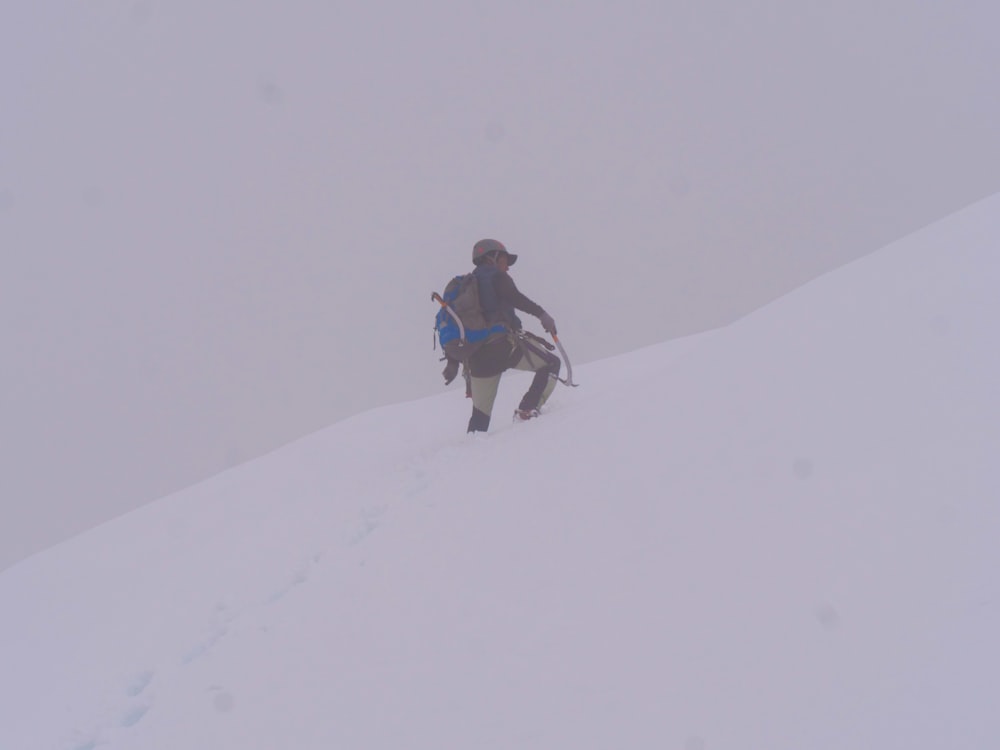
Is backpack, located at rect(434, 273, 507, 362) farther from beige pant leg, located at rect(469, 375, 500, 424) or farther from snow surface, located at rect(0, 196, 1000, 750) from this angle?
snow surface, located at rect(0, 196, 1000, 750)

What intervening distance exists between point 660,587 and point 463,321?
13.7 ft

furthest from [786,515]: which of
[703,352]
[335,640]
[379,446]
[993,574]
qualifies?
[379,446]

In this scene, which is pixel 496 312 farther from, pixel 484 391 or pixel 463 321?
pixel 484 391

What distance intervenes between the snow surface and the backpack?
52.2 inches

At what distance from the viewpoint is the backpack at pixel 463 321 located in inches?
270

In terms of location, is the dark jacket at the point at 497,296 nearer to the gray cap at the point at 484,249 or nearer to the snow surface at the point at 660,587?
the gray cap at the point at 484,249

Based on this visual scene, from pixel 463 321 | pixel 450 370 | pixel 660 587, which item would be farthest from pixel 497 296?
pixel 660 587

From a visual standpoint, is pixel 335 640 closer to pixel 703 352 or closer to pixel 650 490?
pixel 650 490

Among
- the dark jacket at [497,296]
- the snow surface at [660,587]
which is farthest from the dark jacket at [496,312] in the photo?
the snow surface at [660,587]

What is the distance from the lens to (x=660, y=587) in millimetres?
2996

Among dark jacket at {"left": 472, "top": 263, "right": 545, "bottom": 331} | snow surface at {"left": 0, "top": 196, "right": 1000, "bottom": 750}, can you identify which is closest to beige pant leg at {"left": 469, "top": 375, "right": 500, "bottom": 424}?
dark jacket at {"left": 472, "top": 263, "right": 545, "bottom": 331}

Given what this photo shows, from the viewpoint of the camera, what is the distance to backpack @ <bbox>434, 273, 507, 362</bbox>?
686 cm

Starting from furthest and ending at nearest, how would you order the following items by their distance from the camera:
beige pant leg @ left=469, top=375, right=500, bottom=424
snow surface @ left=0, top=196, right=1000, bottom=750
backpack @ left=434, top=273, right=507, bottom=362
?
beige pant leg @ left=469, top=375, right=500, bottom=424, backpack @ left=434, top=273, right=507, bottom=362, snow surface @ left=0, top=196, right=1000, bottom=750

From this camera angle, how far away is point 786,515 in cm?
307
